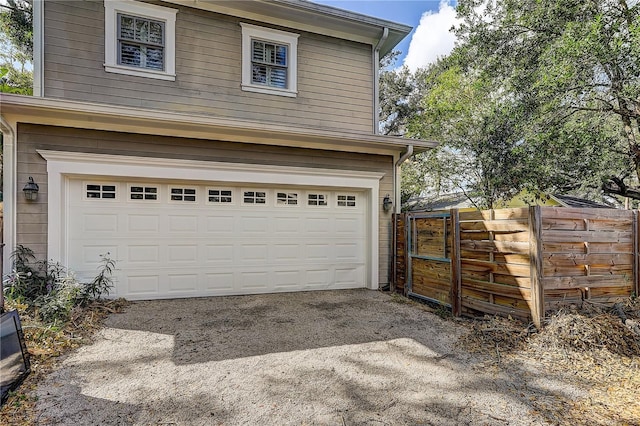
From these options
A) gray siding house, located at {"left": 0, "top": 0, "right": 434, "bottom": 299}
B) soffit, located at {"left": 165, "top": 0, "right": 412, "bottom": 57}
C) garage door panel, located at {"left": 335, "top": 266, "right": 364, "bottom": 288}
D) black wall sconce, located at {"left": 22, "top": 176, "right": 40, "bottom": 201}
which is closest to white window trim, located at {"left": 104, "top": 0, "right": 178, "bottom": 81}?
gray siding house, located at {"left": 0, "top": 0, "right": 434, "bottom": 299}

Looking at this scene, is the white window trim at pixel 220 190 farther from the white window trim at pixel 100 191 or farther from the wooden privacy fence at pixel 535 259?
the wooden privacy fence at pixel 535 259

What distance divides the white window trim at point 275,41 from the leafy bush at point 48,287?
4.05 metres

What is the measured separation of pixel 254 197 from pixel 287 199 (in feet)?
2.04

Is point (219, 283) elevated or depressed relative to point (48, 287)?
depressed

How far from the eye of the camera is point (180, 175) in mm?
5449

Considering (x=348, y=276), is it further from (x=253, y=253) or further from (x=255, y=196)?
(x=255, y=196)

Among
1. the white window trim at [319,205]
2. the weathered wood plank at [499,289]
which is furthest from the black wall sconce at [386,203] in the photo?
the weathered wood plank at [499,289]

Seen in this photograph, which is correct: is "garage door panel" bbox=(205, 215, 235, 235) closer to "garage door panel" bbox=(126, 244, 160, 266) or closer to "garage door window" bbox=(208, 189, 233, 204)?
"garage door window" bbox=(208, 189, 233, 204)

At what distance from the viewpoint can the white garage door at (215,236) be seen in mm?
5266

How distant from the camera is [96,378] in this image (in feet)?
9.44

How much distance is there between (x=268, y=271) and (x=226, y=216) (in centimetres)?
127

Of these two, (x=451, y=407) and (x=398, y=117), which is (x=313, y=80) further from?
(x=398, y=117)

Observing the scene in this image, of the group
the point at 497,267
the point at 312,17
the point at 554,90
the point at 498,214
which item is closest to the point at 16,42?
the point at 312,17

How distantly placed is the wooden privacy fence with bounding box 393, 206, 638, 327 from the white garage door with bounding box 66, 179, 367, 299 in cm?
224
